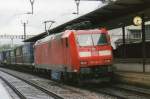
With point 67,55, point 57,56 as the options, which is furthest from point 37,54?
point 67,55

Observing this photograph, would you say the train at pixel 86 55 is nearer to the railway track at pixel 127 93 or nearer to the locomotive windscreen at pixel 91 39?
the locomotive windscreen at pixel 91 39

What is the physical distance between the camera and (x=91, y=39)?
23047 millimetres

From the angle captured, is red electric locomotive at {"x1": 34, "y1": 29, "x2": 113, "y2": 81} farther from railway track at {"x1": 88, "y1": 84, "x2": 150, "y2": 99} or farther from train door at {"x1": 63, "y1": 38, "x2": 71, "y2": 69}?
railway track at {"x1": 88, "y1": 84, "x2": 150, "y2": 99}

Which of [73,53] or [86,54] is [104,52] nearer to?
[86,54]

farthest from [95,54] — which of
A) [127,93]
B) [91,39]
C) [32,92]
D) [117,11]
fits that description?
[117,11]

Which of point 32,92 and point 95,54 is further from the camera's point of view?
point 95,54

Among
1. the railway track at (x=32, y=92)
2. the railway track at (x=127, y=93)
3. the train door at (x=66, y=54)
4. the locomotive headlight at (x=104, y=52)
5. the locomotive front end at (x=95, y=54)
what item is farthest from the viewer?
the train door at (x=66, y=54)

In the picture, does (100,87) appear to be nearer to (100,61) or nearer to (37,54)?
(100,61)

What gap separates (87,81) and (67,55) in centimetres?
189

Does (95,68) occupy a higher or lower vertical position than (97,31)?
lower

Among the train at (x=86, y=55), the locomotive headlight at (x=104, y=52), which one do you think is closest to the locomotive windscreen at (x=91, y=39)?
the train at (x=86, y=55)

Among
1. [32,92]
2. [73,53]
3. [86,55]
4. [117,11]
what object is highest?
[117,11]

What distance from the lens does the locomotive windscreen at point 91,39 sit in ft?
75.0

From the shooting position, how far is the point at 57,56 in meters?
26.5
